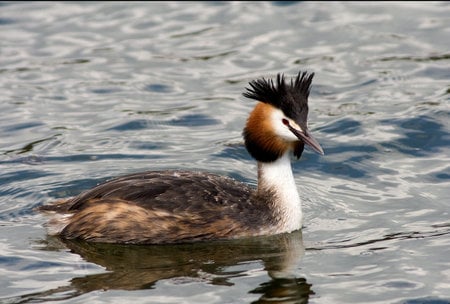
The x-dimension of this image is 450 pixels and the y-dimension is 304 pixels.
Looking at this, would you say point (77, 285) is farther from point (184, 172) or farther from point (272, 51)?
point (272, 51)

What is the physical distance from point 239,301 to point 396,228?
2288 millimetres

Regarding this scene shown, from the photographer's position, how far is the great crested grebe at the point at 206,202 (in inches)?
399

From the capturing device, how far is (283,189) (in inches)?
415

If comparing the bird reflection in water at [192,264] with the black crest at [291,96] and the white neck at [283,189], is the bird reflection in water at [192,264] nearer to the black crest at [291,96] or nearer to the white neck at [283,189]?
the white neck at [283,189]

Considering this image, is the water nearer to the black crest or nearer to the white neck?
the white neck

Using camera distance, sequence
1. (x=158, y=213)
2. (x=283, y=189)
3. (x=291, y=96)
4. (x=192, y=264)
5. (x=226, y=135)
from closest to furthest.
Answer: (x=192, y=264), (x=158, y=213), (x=291, y=96), (x=283, y=189), (x=226, y=135)

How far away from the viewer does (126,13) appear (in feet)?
59.0

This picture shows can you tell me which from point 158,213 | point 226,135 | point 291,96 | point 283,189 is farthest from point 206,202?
point 226,135

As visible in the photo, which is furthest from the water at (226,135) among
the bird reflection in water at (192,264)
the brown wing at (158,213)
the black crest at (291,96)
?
the black crest at (291,96)

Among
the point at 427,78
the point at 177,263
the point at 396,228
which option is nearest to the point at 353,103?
the point at 427,78

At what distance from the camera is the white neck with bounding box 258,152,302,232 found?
1045 centimetres

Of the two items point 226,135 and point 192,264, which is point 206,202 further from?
point 226,135

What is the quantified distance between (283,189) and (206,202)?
802mm

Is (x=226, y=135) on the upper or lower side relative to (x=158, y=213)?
upper
